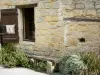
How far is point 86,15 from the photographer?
6746 millimetres

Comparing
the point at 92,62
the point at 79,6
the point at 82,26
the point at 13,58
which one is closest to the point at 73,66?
the point at 92,62

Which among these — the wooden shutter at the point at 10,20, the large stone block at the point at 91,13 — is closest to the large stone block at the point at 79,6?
the large stone block at the point at 91,13

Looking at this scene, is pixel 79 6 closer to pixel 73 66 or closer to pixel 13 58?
pixel 73 66

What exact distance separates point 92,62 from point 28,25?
109 inches

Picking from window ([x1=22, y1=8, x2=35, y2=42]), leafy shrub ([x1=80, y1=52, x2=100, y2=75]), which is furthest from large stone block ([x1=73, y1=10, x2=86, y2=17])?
window ([x1=22, y1=8, x2=35, y2=42])

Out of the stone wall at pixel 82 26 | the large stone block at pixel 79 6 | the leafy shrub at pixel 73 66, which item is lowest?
the leafy shrub at pixel 73 66

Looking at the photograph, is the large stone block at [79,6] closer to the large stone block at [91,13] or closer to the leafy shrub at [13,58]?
the large stone block at [91,13]

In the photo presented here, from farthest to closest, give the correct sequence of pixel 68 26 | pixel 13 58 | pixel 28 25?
pixel 28 25
pixel 13 58
pixel 68 26

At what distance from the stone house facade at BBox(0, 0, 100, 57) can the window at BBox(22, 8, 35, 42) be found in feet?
1.92

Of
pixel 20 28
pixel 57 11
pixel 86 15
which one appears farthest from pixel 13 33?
pixel 86 15

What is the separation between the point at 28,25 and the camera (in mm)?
7879

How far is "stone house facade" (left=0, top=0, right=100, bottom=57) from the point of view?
22.0 feet

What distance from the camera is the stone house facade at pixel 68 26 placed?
6711mm

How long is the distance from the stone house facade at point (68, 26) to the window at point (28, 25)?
59cm
